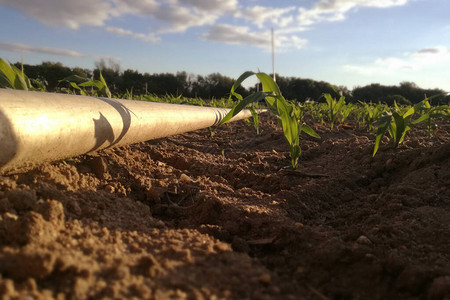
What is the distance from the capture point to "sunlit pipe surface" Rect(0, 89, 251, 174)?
1.04 m

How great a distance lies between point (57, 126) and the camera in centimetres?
121

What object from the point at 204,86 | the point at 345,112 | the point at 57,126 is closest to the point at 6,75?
the point at 57,126

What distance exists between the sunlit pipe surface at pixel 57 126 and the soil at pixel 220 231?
3.8 inches

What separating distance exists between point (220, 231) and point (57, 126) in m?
0.71

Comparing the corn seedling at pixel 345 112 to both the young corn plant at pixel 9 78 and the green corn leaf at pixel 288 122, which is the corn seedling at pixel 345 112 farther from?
the young corn plant at pixel 9 78

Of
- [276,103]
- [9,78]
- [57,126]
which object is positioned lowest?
[57,126]

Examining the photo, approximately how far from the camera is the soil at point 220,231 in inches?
29.5

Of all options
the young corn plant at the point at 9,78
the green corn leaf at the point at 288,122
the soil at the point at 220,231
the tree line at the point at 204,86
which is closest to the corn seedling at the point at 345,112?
the soil at the point at 220,231

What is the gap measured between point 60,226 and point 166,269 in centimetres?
35

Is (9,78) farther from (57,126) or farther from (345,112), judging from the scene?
(345,112)

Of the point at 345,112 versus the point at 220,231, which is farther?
the point at 345,112

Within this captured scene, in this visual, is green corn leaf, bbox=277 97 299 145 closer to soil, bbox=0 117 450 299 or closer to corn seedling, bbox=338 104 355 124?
soil, bbox=0 117 450 299

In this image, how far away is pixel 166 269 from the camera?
81 centimetres

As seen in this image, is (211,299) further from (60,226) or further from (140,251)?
(60,226)
